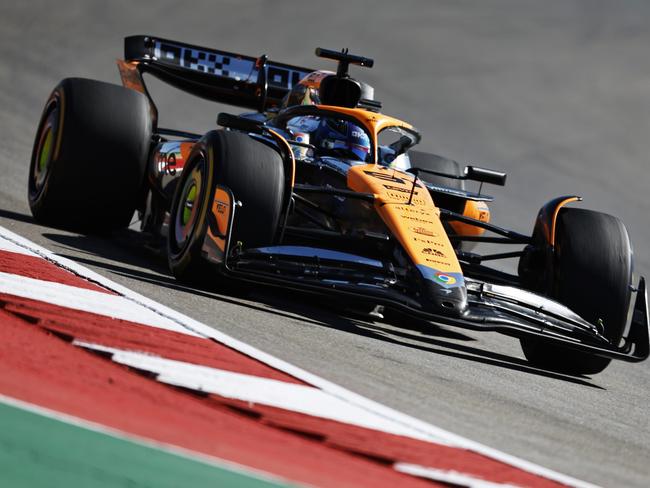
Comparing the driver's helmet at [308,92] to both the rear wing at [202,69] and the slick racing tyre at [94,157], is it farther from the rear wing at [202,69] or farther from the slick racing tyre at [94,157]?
the slick racing tyre at [94,157]

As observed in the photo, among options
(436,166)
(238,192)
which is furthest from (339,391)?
(436,166)

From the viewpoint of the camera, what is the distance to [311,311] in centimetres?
648

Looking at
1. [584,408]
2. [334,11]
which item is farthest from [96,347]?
[334,11]

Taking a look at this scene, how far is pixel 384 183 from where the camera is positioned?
6.59 metres

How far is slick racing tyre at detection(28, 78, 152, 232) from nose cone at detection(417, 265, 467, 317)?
2724 mm

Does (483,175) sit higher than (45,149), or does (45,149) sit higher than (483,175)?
(483,175)

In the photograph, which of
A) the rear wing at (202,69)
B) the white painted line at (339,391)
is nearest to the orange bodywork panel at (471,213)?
the rear wing at (202,69)

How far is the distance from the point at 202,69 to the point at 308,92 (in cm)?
161

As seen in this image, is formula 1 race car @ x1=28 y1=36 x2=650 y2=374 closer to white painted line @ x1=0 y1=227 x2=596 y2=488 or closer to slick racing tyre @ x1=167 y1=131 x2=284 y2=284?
slick racing tyre @ x1=167 y1=131 x2=284 y2=284

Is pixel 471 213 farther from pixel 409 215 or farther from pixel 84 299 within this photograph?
pixel 84 299

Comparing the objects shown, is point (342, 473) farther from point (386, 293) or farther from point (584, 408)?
point (386, 293)

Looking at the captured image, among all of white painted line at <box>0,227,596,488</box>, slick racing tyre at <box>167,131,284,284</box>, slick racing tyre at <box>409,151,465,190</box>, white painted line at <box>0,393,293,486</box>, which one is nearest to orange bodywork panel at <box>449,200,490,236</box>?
slick racing tyre at <box>409,151,465,190</box>

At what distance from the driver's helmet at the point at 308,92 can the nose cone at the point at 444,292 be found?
2945 mm

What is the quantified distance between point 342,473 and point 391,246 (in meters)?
3.62
